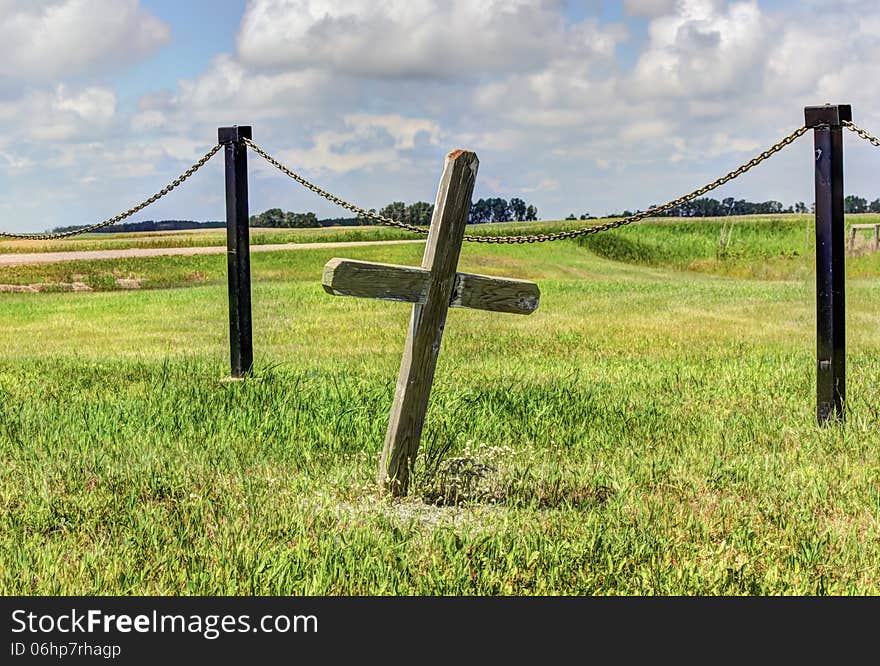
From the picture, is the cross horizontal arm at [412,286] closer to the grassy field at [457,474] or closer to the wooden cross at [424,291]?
the wooden cross at [424,291]

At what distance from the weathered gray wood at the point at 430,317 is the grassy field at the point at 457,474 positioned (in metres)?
0.26

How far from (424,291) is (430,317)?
0.14 meters

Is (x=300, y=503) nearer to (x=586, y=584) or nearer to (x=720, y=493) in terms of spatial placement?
(x=586, y=584)

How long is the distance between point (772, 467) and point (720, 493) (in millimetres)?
607

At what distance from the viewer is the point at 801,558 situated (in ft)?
13.6

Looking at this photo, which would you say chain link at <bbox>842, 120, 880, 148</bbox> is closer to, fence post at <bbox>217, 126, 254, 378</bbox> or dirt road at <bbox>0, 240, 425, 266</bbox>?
fence post at <bbox>217, 126, 254, 378</bbox>

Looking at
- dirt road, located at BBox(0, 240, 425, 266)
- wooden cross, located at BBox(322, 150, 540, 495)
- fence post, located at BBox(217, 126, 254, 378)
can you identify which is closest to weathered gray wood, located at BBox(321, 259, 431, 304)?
wooden cross, located at BBox(322, 150, 540, 495)

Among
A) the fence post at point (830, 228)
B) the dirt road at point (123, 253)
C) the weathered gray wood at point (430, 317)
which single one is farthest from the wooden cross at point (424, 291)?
the dirt road at point (123, 253)

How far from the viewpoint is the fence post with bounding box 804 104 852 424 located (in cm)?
625

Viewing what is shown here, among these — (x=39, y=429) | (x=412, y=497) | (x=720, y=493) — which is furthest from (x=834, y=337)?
(x=39, y=429)

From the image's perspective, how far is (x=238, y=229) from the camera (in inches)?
310

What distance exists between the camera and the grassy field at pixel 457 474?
3.90 m

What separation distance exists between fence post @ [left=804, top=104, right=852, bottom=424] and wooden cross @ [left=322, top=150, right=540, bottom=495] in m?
2.68

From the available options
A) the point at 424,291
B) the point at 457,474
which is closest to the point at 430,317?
the point at 424,291
